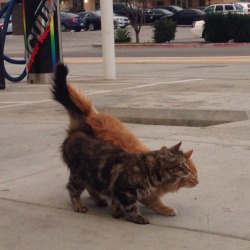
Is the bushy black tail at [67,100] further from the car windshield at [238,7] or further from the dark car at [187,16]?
the dark car at [187,16]

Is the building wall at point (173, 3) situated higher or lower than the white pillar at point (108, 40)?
higher

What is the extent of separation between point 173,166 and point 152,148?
2938mm

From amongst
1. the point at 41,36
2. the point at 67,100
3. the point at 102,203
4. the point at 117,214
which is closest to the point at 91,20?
the point at 41,36

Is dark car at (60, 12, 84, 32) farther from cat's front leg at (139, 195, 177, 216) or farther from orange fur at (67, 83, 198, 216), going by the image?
cat's front leg at (139, 195, 177, 216)

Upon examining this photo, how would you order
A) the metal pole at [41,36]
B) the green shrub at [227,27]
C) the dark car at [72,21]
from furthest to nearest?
the dark car at [72,21]
the green shrub at [227,27]
the metal pole at [41,36]

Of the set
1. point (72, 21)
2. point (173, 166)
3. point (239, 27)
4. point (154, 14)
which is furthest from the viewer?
point (154, 14)

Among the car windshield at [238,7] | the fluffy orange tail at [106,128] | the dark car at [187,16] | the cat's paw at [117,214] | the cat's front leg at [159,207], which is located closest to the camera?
the cat's front leg at [159,207]

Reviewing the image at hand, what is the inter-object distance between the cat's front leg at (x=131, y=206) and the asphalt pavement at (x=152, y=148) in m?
0.06

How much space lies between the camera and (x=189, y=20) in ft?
186

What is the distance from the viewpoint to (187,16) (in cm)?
5669

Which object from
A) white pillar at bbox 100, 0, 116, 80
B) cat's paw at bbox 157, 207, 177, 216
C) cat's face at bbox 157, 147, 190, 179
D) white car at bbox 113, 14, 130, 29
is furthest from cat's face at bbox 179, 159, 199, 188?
white car at bbox 113, 14, 130, 29

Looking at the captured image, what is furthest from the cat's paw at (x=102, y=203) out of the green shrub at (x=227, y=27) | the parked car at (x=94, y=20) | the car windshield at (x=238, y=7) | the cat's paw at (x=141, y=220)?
the parked car at (x=94, y=20)

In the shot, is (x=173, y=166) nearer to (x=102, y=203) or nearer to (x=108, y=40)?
(x=102, y=203)

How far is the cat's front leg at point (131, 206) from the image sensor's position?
17.4 ft
